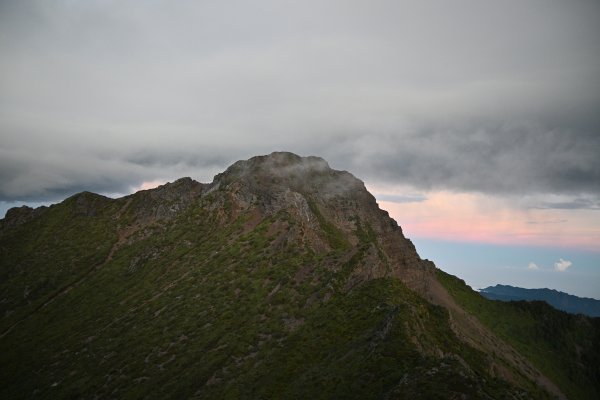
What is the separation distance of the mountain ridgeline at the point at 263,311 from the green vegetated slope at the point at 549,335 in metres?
0.68

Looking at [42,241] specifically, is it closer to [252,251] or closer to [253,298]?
[252,251]

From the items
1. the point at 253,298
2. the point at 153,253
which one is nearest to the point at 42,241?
the point at 153,253

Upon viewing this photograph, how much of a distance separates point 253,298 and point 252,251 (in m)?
25.2

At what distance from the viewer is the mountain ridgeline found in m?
61.0

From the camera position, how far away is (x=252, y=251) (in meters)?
126

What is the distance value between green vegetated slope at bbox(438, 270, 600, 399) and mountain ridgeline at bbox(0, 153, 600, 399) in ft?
2.23

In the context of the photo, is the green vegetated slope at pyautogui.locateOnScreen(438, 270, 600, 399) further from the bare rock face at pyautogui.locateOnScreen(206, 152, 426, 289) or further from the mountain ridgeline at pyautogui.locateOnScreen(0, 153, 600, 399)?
the bare rock face at pyautogui.locateOnScreen(206, 152, 426, 289)

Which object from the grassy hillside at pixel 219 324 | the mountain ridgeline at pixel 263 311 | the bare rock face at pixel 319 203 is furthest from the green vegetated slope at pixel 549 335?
the grassy hillside at pixel 219 324

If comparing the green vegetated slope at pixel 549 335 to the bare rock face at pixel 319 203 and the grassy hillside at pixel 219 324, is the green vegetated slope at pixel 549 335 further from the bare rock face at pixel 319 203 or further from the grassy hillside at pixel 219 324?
the grassy hillside at pixel 219 324

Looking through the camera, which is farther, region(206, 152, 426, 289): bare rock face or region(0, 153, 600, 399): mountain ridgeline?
region(206, 152, 426, 289): bare rock face

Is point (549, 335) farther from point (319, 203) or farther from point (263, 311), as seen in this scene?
point (263, 311)

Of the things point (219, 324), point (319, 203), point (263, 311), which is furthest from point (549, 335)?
point (219, 324)

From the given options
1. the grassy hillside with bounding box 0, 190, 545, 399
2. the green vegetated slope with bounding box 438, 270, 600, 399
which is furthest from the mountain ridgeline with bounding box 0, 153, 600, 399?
the green vegetated slope with bounding box 438, 270, 600, 399

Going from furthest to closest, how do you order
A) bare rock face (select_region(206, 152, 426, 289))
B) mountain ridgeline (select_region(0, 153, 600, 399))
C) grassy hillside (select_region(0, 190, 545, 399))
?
1. bare rock face (select_region(206, 152, 426, 289))
2. mountain ridgeline (select_region(0, 153, 600, 399))
3. grassy hillside (select_region(0, 190, 545, 399))
